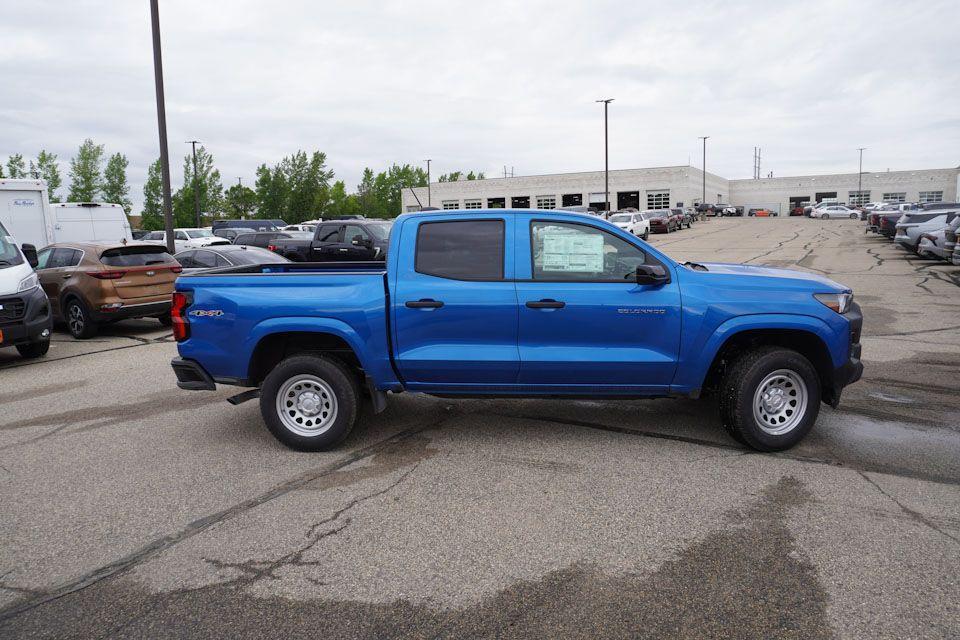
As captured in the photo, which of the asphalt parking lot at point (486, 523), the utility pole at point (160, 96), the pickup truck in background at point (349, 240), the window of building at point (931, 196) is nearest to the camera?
the asphalt parking lot at point (486, 523)

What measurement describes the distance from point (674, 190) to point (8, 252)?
8116cm

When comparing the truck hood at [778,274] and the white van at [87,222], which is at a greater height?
the white van at [87,222]

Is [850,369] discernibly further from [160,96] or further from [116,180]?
[116,180]

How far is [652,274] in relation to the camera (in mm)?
5062

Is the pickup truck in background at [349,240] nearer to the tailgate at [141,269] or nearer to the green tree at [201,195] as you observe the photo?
the tailgate at [141,269]

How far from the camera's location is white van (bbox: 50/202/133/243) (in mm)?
19875

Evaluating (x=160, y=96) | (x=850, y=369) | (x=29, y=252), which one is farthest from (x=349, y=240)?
(x=850, y=369)

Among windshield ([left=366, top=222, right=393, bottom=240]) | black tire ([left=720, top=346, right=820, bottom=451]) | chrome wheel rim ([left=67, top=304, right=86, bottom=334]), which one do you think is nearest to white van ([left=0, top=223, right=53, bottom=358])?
chrome wheel rim ([left=67, top=304, right=86, bottom=334])

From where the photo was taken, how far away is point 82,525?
4.28m

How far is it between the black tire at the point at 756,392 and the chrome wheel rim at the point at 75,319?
35.3ft

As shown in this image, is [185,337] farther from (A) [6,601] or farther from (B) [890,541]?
(B) [890,541]

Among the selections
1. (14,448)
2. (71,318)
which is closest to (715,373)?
(14,448)

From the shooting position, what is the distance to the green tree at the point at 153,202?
199 ft

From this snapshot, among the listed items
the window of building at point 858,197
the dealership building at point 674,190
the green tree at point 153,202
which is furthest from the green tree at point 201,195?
the window of building at point 858,197
